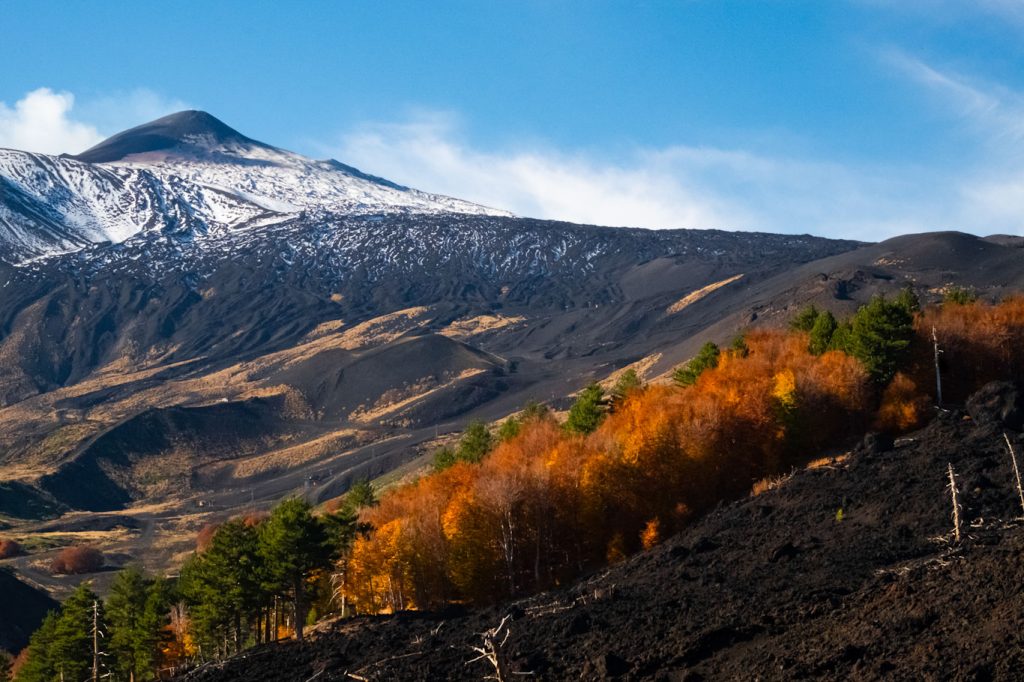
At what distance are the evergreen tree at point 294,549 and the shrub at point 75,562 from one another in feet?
195

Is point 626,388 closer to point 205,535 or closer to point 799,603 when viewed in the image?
point 799,603

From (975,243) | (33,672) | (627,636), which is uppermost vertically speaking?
(975,243)

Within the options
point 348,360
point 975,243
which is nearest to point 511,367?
point 348,360

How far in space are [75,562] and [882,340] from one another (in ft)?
233

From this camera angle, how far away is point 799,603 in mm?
27688

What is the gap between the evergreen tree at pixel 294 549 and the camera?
133ft

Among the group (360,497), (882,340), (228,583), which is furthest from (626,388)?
(228,583)

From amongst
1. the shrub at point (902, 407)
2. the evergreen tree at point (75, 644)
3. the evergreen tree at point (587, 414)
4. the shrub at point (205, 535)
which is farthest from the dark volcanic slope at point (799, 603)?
the shrub at point (205, 535)

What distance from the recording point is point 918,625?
22016mm

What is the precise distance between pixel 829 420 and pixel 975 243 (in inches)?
5468

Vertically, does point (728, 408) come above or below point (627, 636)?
above

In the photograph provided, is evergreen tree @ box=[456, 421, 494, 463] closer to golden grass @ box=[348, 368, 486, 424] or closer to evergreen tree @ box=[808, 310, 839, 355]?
evergreen tree @ box=[808, 310, 839, 355]

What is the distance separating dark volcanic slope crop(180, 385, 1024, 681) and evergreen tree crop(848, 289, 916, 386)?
6.73 meters

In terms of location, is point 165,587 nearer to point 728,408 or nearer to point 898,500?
point 728,408
